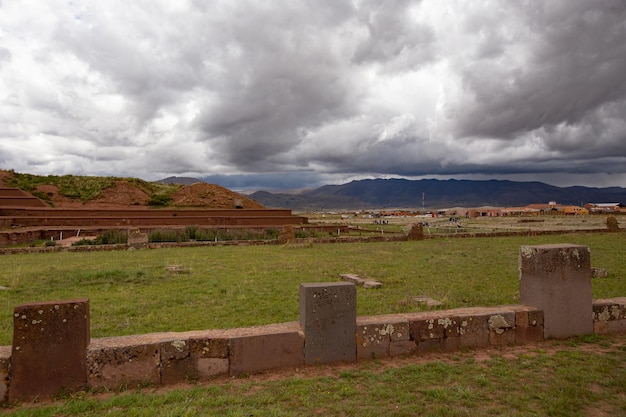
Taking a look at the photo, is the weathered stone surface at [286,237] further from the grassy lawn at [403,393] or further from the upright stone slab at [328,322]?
the grassy lawn at [403,393]

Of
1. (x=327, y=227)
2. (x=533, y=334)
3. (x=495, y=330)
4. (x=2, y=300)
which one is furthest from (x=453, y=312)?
(x=327, y=227)

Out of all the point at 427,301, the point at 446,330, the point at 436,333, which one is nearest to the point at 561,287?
the point at 446,330

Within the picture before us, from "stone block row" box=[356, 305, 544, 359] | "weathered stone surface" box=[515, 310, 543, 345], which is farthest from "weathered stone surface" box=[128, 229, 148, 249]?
"weathered stone surface" box=[515, 310, 543, 345]

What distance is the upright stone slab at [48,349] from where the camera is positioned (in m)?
4.71

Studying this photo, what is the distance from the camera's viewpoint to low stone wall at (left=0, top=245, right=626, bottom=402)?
4.77 m

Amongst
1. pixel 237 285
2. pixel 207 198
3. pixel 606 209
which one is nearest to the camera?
pixel 237 285

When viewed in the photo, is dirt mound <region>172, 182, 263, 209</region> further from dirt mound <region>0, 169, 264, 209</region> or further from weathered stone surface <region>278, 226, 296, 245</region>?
weathered stone surface <region>278, 226, 296, 245</region>

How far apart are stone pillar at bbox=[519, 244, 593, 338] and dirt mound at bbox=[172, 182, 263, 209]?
136ft

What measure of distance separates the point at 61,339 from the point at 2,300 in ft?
20.6

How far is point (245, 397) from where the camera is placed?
185 inches

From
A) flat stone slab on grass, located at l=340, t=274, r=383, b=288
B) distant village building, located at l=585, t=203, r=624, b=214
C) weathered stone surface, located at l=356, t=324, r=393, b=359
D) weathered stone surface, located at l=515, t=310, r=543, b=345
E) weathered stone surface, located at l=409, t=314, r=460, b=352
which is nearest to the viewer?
weathered stone surface, located at l=356, t=324, r=393, b=359

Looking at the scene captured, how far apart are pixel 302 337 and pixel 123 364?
2.24 m

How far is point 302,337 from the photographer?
18.6ft

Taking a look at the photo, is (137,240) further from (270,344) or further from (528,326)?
(528,326)
